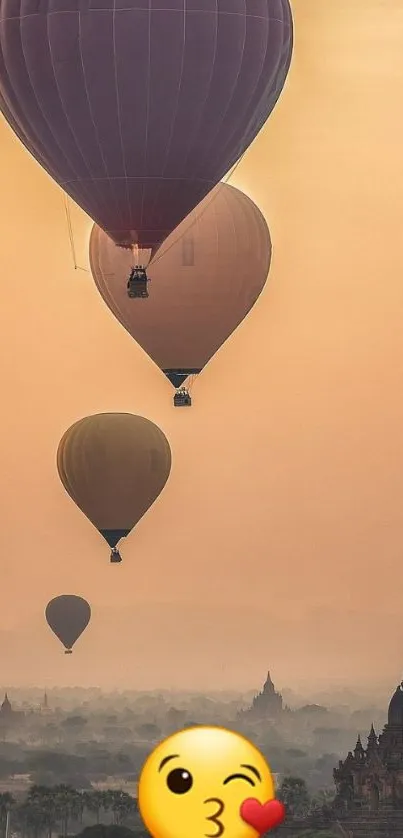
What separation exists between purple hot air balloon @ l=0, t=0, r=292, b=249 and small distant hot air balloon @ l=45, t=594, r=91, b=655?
2744mm

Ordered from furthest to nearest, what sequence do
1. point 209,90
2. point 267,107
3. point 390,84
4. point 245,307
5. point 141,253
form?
point 390,84 → point 245,307 → point 141,253 → point 267,107 → point 209,90

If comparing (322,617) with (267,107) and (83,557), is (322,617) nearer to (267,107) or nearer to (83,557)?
(83,557)

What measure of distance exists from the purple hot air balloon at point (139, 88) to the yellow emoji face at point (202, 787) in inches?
108

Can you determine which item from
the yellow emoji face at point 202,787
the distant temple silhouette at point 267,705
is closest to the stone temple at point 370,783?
the distant temple silhouette at point 267,705

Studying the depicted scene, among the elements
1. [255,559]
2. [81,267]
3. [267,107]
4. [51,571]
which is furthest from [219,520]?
[267,107]

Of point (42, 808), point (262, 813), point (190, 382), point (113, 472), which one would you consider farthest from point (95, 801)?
point (262, 813)

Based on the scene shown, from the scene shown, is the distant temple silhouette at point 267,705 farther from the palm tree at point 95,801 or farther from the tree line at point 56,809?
the palm tree at point 95,801

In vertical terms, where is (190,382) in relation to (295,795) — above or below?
above

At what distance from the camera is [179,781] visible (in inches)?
176

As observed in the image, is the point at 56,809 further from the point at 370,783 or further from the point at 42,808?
the point at 370,783

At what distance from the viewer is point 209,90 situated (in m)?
6.31

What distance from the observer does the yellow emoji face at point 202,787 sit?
4449 mm

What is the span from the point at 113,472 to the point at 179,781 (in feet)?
14.4

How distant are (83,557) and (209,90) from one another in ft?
11.3
